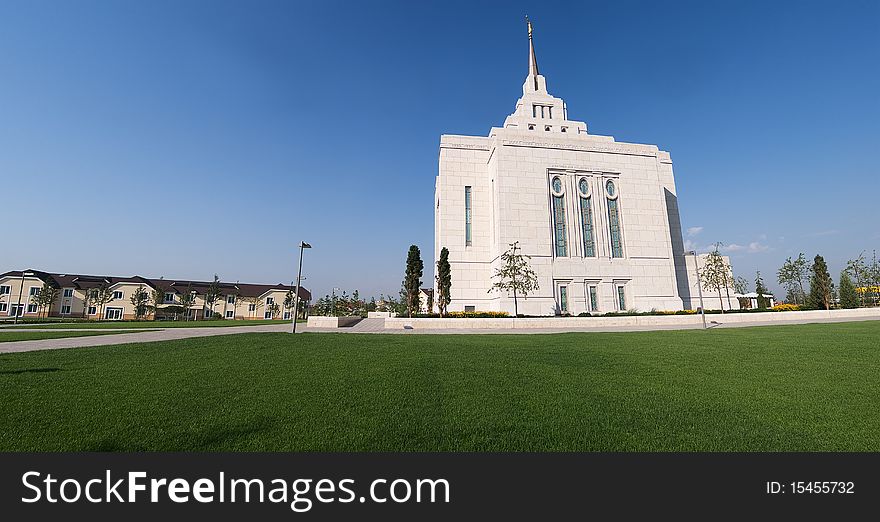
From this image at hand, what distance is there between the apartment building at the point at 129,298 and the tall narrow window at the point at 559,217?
1985 inches

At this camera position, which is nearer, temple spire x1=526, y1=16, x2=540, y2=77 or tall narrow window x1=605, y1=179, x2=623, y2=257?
tall narrow window x1=605, y1=179, x2=623, y2=257

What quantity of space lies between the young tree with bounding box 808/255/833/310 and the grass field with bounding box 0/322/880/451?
112 ft

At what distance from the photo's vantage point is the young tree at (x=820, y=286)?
109 feet

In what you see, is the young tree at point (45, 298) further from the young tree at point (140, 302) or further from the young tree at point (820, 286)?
the young tree at point (820, 286)

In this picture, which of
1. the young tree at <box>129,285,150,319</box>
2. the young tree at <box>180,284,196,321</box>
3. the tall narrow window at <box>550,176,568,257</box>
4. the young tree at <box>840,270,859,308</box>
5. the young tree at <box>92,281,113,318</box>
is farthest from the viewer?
the young tree at <box>180,284,196,321</box>

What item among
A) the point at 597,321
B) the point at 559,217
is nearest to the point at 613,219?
the point at 559,217

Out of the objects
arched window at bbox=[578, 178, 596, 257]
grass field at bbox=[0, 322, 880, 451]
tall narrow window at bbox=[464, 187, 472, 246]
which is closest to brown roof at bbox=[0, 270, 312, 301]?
tall narrow window at bbox=[464, 187, 472, 246]

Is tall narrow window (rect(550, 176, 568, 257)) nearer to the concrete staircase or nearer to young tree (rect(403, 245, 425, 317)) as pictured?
young tree (rect(403, 245, 425, 317))

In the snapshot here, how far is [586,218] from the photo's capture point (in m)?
39.0

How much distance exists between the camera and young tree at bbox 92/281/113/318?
56.0 m

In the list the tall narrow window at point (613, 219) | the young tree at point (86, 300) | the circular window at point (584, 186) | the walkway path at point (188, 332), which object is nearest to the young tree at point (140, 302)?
the young tree at point (86, 300)

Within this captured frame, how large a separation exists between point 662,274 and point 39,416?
1739 inches

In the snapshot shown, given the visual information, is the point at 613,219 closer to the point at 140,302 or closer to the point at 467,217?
the point at 467,217

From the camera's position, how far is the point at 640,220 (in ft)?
129
